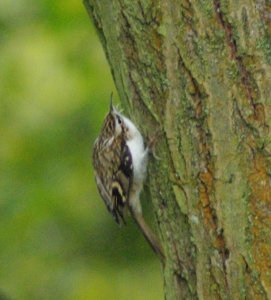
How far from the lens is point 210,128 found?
13.4 ft

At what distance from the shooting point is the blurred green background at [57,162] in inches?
291

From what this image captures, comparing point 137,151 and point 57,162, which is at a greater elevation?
point 137,151

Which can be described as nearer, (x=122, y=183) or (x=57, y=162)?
(x=122, y=183)

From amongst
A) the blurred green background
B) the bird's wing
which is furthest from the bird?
the blurred green background

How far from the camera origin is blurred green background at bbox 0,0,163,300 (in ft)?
24.2

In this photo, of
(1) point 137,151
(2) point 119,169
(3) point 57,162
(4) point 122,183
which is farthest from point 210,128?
(3) point 57,162

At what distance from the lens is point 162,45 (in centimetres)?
414

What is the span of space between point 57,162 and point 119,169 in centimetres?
205

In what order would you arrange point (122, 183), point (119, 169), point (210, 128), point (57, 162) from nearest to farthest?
point (210, 128) < point (122, 183) < point (119, 169) < point (57, 162)

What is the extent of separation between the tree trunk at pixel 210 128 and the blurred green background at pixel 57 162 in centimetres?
304

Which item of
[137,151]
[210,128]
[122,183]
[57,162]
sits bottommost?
[57,162]

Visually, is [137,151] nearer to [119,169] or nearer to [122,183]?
[122,183]

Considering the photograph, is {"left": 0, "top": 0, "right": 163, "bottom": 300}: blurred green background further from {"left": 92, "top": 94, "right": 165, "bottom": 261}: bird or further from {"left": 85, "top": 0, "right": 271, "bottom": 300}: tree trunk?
{"left": 85, "top": 0, "right": 271, "bottom": 300}: tree trunk

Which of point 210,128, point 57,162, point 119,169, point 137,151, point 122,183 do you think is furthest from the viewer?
point 57,162
